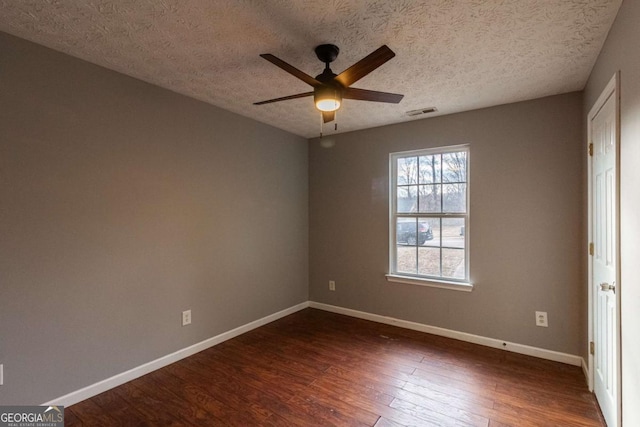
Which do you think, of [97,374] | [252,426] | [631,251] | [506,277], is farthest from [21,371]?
[506,277]

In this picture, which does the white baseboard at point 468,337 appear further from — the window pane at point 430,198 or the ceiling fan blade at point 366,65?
the ceiling fan blade at point 366,65

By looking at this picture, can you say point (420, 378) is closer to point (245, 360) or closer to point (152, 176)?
point (245, 360)

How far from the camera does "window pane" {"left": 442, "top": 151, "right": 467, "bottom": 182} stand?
327cm

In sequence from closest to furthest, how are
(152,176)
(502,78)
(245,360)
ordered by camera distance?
(502,78) → (152,176) → (245,360)

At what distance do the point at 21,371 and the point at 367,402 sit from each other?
2247 mm

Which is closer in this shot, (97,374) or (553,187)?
(97,374)

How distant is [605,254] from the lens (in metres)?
1.99

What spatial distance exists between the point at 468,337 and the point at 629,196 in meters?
2.16

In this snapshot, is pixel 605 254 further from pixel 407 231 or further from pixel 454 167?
pixel 407 231

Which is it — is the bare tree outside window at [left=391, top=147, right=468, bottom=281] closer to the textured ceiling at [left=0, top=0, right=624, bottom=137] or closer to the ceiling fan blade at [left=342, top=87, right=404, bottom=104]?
the textured ceiling at [left=0, top=0, right=624, bottom=137]

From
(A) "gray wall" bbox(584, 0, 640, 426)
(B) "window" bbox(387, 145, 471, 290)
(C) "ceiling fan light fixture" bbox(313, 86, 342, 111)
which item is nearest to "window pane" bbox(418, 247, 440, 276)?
(B) "window" bbox(387, 145, 471, 290)

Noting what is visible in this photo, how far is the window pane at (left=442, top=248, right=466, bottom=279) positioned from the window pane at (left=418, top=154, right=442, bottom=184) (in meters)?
0.79

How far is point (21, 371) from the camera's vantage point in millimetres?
1925

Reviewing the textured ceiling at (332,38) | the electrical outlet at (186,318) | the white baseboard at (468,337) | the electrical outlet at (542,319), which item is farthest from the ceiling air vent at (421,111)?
the electrical outlet at (186,318)
